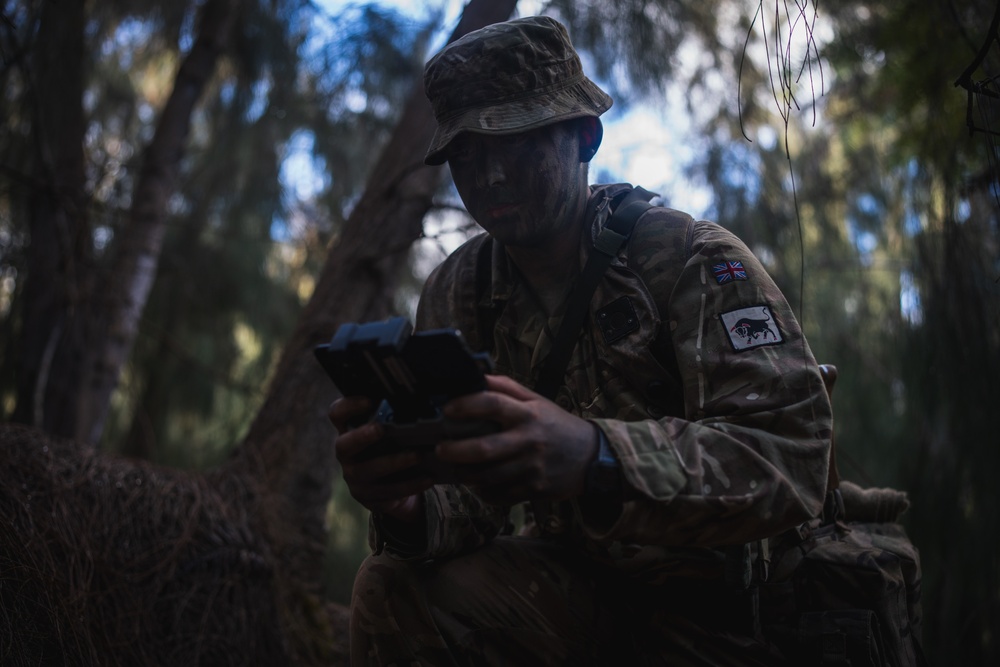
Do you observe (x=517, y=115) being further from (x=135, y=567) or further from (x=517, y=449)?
(x=135, y=567)

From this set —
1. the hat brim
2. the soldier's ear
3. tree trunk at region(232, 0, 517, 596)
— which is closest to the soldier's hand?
the hat brim

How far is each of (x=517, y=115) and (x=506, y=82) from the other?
92 millimetres

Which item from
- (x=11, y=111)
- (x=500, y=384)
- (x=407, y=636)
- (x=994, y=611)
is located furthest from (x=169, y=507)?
(x=994, y=611)

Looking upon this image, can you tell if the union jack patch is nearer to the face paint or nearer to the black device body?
the face paint

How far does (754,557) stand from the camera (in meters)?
1.45

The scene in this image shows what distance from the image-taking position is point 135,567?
1987 millimetres

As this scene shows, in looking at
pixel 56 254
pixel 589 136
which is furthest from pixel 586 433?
pixel 56 254

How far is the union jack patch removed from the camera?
4.59 ft

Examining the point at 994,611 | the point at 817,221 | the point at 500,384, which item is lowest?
the point at 994,611

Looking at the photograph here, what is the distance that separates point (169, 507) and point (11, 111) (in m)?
2.30

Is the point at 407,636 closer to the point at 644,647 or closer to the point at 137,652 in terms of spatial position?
the point at 644,647

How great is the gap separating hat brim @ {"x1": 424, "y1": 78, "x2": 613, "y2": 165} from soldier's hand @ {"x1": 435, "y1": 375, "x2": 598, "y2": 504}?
654mm

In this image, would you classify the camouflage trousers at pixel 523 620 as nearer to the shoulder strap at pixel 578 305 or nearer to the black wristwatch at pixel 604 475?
the shoulder strap at pixel 578 305

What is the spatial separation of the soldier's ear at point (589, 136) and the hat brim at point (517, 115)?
0.14 ft
